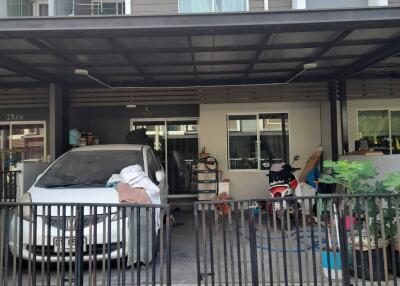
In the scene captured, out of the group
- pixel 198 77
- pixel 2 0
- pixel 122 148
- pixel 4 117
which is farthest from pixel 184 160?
pixel 2 0

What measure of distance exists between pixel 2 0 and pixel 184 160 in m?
5.69

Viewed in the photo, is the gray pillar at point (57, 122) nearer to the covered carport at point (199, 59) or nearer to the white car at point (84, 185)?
the covered carport at point (199, 59)

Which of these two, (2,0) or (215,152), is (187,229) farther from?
(2,0)

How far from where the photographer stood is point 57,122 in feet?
31.1

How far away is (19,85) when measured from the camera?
9820 millimetres

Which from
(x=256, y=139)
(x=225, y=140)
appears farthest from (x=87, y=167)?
(x=256, y=139)

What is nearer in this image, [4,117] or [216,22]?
[216,22]

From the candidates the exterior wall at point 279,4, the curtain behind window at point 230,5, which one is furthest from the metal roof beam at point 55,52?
the exterior wall at point 279,4

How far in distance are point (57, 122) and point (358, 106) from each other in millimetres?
7234

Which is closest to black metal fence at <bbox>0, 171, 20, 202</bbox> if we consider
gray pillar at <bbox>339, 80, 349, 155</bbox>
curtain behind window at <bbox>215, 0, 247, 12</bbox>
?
curtain behind window at <bbox>215, 0, 247, 12</bbox>

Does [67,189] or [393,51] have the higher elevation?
[393,51]

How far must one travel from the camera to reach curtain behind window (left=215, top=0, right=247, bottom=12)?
328 inches

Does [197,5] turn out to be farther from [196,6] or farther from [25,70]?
[25,70]

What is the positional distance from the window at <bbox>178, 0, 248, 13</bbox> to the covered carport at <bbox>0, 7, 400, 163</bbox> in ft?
3.74
